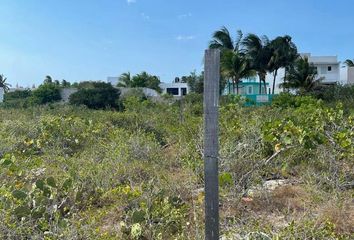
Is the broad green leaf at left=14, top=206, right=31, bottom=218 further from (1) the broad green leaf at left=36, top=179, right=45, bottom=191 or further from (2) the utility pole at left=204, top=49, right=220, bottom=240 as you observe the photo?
(2) the utility pole at left=204, top=49, right=220, bottom=240

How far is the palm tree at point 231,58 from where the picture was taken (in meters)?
29.2

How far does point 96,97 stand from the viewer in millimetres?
32344

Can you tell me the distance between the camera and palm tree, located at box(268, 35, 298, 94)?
30.1 metres

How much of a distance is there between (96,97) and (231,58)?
12088 mm

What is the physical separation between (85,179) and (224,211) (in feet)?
4.71

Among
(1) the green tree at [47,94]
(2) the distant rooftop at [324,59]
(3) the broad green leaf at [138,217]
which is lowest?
(3) the broad green leaf at [138,217]

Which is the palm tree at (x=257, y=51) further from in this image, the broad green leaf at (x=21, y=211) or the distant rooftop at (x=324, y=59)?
the broad green leaf at (x=21, y=211)

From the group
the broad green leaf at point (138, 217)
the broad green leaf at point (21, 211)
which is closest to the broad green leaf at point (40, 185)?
the broad green leaf at point (21, 211)

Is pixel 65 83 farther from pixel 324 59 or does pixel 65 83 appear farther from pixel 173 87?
pixel 324 59

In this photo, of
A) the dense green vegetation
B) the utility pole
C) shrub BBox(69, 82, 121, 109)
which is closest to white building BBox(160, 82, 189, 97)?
shrub BBox(69, 82, 121, 109)

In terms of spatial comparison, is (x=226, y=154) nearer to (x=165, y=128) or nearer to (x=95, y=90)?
(x=165, y=128)

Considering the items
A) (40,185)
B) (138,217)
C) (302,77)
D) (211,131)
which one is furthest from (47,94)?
(211,131)

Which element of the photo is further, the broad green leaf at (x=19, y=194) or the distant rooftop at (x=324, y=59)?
the distant rooftop at (x=324, y=59)

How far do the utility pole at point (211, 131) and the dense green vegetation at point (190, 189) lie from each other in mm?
564
